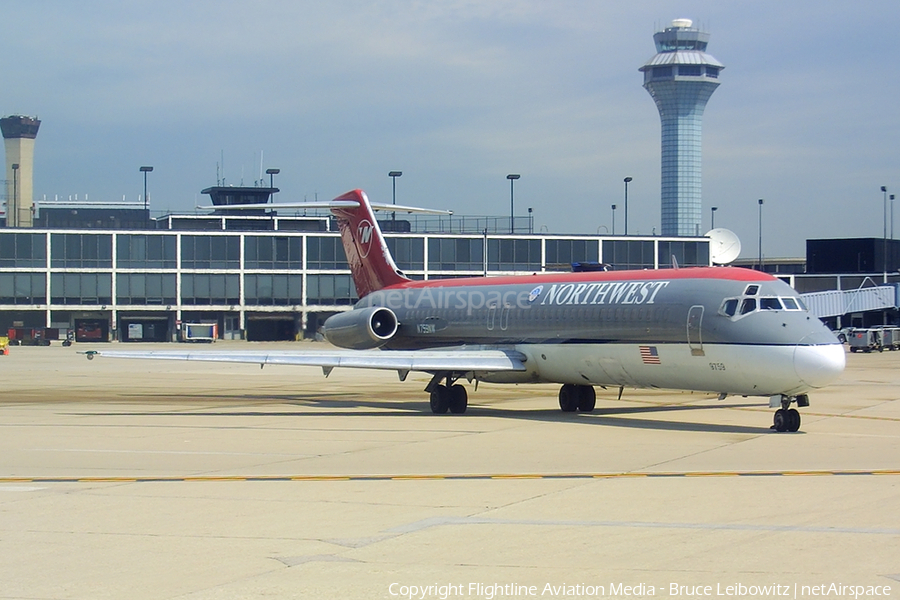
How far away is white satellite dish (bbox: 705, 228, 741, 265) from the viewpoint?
46.4 metres

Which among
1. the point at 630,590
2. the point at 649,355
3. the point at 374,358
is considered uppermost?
the point at 649,355

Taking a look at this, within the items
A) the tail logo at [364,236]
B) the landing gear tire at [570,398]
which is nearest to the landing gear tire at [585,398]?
the landing gear tire at [570,398]

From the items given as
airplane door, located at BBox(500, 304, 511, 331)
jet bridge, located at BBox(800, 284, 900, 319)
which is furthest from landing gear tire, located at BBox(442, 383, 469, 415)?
jet bridge, located at BBox(800, 284, 900, 319)

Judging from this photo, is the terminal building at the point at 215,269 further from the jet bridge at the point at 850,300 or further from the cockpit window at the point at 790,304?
the cockpit window at the point at 790,304

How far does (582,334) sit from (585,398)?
2.66 metres

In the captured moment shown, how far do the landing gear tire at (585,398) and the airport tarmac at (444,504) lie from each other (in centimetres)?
97

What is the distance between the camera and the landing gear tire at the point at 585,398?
96.4 feet

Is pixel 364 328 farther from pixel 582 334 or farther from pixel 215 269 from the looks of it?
pixel 215 269

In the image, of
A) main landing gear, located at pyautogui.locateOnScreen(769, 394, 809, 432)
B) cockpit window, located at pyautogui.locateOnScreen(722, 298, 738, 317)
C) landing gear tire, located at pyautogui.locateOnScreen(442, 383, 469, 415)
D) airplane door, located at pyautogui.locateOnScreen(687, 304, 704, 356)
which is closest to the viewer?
main landing gear, located at pyautogui.locateOnScreen(769, 394, 809, 432)

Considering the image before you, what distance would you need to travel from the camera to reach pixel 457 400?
29.3 m

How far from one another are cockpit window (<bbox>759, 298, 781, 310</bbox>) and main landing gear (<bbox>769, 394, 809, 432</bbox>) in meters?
1.94

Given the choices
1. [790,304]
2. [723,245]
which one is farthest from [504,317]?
[723,245]

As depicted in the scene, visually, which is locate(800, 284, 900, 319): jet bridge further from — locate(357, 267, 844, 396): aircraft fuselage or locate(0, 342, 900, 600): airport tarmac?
locate(0, 342, 900, 600): airport tarmac

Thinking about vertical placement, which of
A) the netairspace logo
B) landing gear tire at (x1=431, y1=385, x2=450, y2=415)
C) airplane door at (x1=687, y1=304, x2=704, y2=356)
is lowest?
landing gear tire at (x1=431, y1=385, x2=450, y2=415)
